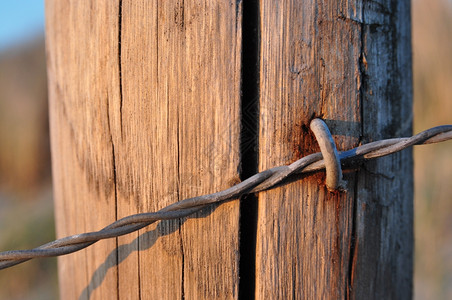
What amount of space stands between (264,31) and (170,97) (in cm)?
31

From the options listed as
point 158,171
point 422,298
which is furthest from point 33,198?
point 158,171

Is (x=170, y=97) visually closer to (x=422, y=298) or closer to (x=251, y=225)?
(x=251, y=225)

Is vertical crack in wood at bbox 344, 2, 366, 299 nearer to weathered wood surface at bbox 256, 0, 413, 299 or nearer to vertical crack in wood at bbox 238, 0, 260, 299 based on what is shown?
weathered wood surface at bbox 256, 0, 413, 299

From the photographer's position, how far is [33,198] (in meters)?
8.88

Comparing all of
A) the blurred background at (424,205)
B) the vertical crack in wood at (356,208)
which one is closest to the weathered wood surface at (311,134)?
the vertical crack in wood at (356,208)

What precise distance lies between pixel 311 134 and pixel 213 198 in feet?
1.04

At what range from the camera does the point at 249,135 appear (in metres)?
0.98

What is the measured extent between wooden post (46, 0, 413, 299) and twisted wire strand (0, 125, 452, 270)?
44 mm

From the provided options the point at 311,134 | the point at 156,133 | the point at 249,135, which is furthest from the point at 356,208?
the point at 156,133

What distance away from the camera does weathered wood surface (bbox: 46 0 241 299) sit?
3.11ft

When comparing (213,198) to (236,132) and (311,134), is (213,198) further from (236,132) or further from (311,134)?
(311,134)

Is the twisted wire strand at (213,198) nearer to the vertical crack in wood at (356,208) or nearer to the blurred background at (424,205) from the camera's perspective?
the vertical crack in wood at (356,208)

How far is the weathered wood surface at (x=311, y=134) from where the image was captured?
947 mm

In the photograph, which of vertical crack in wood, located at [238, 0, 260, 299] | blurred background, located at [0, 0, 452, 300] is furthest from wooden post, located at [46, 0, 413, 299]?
blurred background, located at [0, 0, 452, 300]
